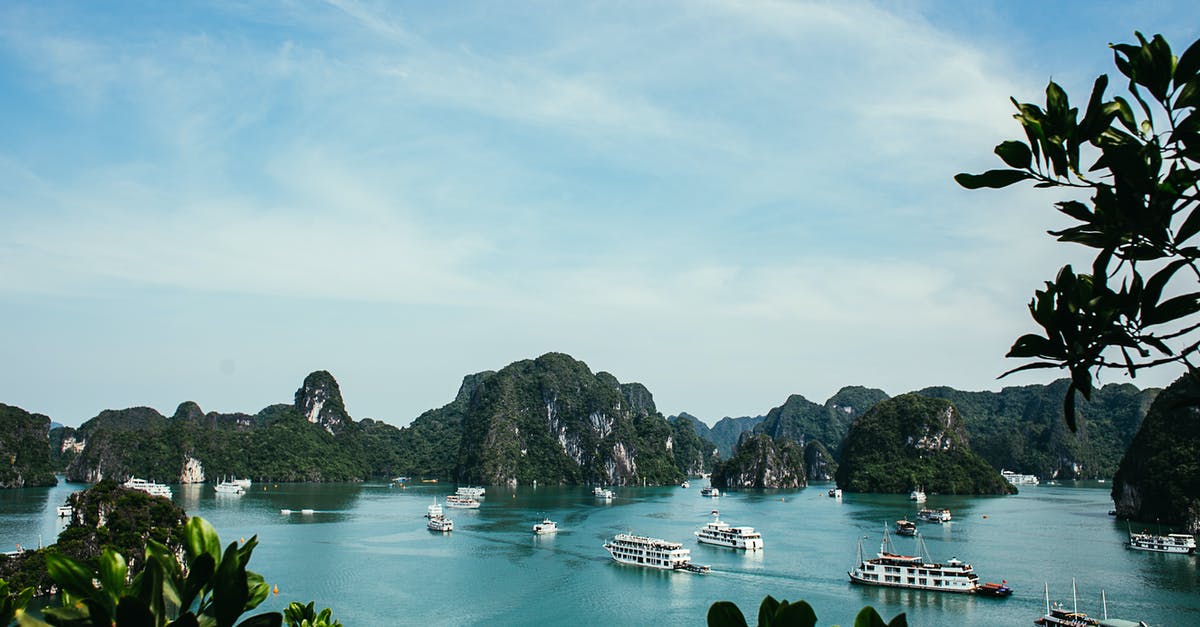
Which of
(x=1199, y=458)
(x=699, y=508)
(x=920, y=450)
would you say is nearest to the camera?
(x=1199, y=458)

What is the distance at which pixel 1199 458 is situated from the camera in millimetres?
61344

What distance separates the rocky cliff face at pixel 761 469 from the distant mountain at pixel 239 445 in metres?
63.3

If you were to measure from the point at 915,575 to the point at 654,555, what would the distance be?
551 inches

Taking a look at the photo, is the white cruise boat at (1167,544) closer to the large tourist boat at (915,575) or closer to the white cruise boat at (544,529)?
the large tourist boat at (915,575)

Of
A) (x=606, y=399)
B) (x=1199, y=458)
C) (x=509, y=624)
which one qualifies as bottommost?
(x=509, y=624)

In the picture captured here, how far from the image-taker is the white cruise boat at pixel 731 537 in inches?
2042

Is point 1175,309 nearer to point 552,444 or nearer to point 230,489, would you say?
point 230,489

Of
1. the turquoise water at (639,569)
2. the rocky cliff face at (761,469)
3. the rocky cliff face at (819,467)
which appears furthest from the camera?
the rocky cliff face at (819,467)

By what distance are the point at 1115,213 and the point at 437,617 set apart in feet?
114

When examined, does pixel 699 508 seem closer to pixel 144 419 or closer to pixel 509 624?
pixel 509 624

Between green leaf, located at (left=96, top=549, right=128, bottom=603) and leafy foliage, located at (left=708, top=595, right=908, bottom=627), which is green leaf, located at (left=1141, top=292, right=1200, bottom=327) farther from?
green leaf, located at (left=96, top=549, right=128, bottom=603)

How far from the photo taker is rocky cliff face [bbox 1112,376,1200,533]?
197ft

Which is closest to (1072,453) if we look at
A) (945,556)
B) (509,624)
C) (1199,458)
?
(1199,458)

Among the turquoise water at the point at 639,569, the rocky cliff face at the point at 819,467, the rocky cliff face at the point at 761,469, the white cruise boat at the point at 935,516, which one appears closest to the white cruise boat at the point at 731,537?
the turquoise water at the point at 639,569
